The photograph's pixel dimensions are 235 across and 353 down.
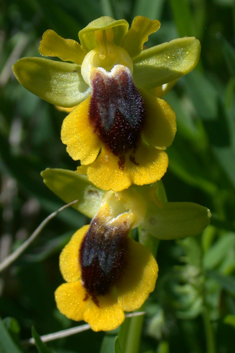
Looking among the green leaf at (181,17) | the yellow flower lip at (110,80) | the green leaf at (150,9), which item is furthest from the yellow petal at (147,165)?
the green leaf at (150,9)

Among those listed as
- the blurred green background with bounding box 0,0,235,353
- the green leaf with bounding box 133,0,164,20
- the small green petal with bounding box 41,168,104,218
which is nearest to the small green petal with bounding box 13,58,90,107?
the small green petal with bounding box 41,168,104,218

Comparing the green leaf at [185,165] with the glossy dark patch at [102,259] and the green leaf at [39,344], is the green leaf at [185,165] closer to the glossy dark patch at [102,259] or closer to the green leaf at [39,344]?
the glossy dark patch at [102,259]

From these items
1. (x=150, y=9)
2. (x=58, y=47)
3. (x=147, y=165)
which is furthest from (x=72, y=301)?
(x=150, y=9)

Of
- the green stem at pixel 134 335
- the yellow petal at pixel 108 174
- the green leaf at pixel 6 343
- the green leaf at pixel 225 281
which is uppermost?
the yellow petal at pixel 108 174

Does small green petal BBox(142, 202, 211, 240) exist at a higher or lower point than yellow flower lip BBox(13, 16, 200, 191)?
lower

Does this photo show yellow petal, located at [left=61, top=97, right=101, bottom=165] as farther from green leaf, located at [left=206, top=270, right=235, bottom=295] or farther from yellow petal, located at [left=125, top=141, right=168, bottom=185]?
green leaf, located at [left=206, top=270, right=235, bottom=295]

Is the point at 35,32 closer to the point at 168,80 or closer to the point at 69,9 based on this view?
the point at 69,9

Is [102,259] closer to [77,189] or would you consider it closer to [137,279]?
[137,279]

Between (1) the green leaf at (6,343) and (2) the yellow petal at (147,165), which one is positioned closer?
(2) the yellow petal at (147,165)
